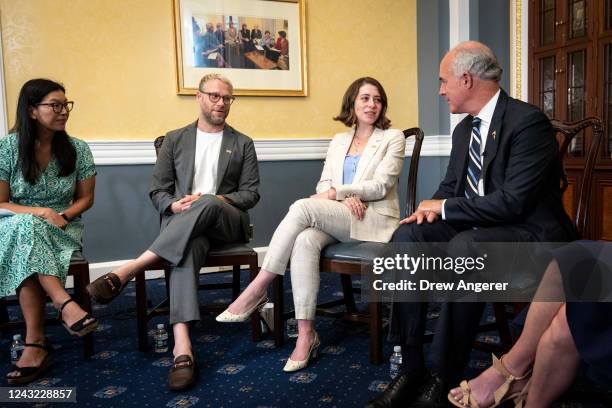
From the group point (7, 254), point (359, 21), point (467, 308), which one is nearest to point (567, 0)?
point (359, 21)

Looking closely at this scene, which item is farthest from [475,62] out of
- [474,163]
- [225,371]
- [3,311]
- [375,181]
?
[3,311]

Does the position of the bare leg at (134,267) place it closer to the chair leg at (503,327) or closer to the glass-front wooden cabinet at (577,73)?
the chair leg at (503,327)

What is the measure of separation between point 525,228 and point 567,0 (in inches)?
107

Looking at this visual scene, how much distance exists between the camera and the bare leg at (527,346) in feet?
5.11

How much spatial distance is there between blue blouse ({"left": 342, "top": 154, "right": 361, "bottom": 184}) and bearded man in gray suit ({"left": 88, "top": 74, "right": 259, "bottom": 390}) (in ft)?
1.48

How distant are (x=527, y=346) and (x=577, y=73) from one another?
116 inches

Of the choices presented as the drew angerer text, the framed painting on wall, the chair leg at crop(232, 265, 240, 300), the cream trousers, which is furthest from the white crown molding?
the drew angerer text

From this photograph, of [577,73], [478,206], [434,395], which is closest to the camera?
[434,395]

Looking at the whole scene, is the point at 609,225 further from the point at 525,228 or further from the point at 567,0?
the point at 525,228

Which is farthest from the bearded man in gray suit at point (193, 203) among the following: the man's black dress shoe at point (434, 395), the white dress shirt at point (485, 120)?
the white dress shirt at point (485, 120)

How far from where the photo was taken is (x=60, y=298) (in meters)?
2.30

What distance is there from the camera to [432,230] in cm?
201

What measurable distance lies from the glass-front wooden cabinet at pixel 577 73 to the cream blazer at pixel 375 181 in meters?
1.85

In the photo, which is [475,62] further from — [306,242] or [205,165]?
[205,165]
